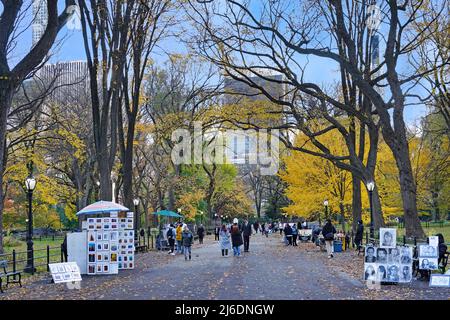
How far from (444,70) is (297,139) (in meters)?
14.4

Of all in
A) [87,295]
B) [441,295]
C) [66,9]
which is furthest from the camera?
[66,9]

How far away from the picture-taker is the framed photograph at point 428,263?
14445mm

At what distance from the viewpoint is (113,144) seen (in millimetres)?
27188

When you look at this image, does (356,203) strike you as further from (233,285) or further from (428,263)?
(233,285)

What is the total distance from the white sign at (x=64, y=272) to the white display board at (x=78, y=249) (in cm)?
349

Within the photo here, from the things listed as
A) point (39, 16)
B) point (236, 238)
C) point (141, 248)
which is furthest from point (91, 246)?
point (141, 248)

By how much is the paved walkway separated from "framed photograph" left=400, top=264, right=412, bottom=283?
19cm

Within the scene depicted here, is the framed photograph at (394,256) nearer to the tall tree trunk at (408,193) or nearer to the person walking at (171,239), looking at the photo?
the tall tree trunk at (408,193)

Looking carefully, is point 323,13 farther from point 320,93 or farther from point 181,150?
point 181,150

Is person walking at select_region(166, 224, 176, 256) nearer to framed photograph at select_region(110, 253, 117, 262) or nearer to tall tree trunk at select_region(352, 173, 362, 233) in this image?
framed photograph at select_region(110, 253, 117, 262)

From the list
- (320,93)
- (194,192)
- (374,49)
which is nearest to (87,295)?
(320,93)

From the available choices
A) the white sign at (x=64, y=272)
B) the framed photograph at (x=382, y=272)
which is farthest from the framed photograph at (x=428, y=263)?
the white sign at (x=64, y=272)

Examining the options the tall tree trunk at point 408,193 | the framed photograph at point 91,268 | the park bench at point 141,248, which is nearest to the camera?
the framed photograph at point 91,268

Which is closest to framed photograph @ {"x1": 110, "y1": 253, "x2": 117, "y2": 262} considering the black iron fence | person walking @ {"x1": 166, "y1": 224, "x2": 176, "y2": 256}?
the black iron fence
